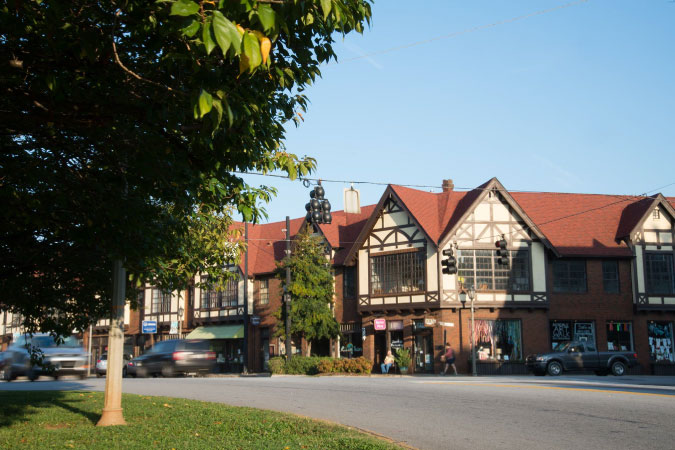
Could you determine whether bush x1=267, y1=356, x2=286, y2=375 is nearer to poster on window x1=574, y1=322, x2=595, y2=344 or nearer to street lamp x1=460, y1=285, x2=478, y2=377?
street lamp x1=460, y1=285, x2=478, y2=377

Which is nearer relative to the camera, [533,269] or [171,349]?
[171,349]

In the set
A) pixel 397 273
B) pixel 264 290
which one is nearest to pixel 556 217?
pixel 397 273

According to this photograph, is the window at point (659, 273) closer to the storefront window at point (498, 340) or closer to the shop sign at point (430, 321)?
the storefront window at point (498, 340)

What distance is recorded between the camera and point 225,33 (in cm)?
408

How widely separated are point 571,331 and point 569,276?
118 inches

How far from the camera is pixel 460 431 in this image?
10.7 m

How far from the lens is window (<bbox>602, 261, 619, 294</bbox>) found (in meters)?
37.1

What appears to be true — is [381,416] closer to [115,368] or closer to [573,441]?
[573,441]

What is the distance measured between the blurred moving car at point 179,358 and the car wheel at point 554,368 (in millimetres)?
15157

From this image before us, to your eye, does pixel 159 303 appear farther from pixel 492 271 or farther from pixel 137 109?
pixel 137 109

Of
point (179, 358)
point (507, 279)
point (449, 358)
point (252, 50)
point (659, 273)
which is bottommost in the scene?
point (449, 358)

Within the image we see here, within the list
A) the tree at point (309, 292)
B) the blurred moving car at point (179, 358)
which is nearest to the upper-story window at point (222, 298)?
the tree at point (309, 292)

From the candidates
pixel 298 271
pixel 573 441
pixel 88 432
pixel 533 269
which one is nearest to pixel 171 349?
pixel 298 271

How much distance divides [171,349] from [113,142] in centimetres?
2463
